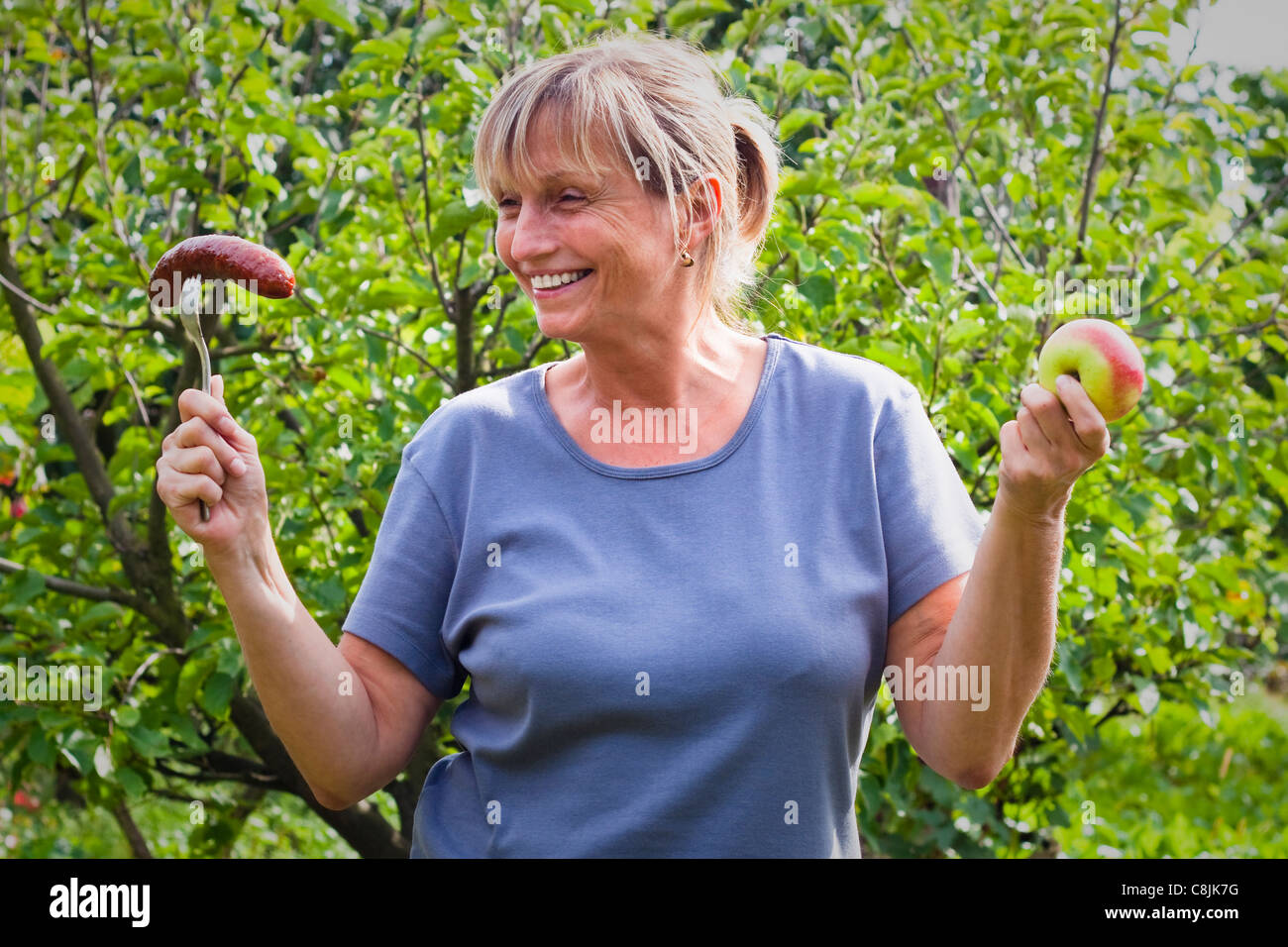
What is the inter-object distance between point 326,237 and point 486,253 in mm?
540

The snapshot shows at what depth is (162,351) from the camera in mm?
3012

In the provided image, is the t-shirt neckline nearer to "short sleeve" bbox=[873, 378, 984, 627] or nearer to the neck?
the neck

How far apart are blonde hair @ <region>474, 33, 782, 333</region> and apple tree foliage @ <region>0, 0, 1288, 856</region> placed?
18.7 inches

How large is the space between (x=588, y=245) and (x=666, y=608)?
52cm

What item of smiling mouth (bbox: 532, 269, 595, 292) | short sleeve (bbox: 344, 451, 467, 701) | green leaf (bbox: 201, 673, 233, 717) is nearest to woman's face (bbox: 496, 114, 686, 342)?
smiling mouth (bbox: 532, 269, 595, 292)

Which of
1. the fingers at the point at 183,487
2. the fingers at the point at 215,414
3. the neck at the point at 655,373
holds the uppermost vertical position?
the neck at the point at 655,373

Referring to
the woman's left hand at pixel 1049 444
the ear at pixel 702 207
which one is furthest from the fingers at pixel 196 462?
the woman's left hand at pixel 1049 444

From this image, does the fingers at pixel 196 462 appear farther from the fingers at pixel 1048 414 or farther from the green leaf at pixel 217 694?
the green leaf at pixel 217 694

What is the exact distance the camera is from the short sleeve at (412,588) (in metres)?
1.63

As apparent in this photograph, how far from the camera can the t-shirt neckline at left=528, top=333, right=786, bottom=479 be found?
1.61m

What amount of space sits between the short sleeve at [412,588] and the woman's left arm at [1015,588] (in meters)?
0.66

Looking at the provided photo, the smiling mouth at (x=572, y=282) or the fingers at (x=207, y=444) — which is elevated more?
the smiling mouth at (x=572, y=282)

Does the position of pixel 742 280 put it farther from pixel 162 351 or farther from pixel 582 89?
pixel 162 351

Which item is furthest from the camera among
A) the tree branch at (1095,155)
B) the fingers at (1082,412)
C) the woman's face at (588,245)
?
the tree branch at (1095,155)
